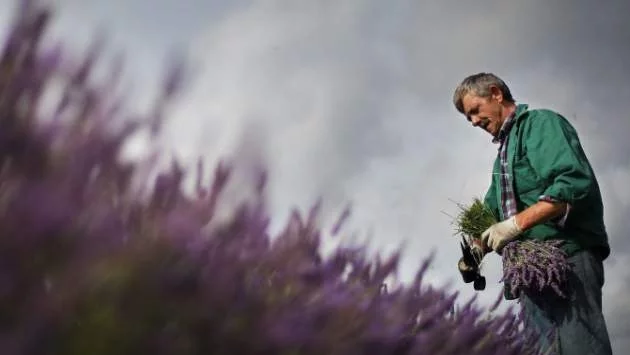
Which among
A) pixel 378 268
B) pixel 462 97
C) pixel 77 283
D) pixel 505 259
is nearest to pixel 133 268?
pixel 77 283

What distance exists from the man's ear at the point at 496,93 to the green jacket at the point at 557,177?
0.24m

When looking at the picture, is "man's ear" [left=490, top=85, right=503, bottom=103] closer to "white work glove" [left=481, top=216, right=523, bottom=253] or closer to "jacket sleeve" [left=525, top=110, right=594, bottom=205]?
"jacket sleeve" [left=525, top=110, right=594, bottom=205]

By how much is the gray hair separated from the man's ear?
0.01 metres

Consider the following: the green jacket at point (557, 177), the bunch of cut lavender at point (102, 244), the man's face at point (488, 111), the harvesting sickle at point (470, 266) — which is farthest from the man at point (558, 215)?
the bunch of cut lavender at point (102, 244)

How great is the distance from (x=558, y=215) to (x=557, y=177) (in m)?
0.13

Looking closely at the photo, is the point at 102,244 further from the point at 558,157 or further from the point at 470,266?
the point at 470,266

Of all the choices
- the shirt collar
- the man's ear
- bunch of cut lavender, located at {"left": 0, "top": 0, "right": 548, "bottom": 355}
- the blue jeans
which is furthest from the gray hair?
bunch of cut lavender, located at {"left": 0, "top": 0, "right": 548, "bottom": 355}

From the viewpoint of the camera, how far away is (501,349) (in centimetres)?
184

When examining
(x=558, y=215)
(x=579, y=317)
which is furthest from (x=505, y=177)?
(x=579, y=317)

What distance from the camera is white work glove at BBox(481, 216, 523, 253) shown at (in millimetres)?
2839

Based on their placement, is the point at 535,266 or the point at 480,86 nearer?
the point at 535,266

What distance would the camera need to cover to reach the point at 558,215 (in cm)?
274

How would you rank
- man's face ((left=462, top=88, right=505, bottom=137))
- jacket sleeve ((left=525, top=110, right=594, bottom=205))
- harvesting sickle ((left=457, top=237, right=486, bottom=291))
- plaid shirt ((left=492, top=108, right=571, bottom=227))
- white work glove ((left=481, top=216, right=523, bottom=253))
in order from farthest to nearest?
harvesting sickle ((left=457, top=237, right=486, bottom=291)), man's face ((left=462, top=88, right=505, bottom=137)), plaid shirt ((left=492, top=108, right=571, bottom=227)), white work glove ((left=481, top=216, right=523, bottom=253)), jacket sleeve ((left=525, top=110, right=594, bottom=205))

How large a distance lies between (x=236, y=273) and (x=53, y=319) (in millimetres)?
233
